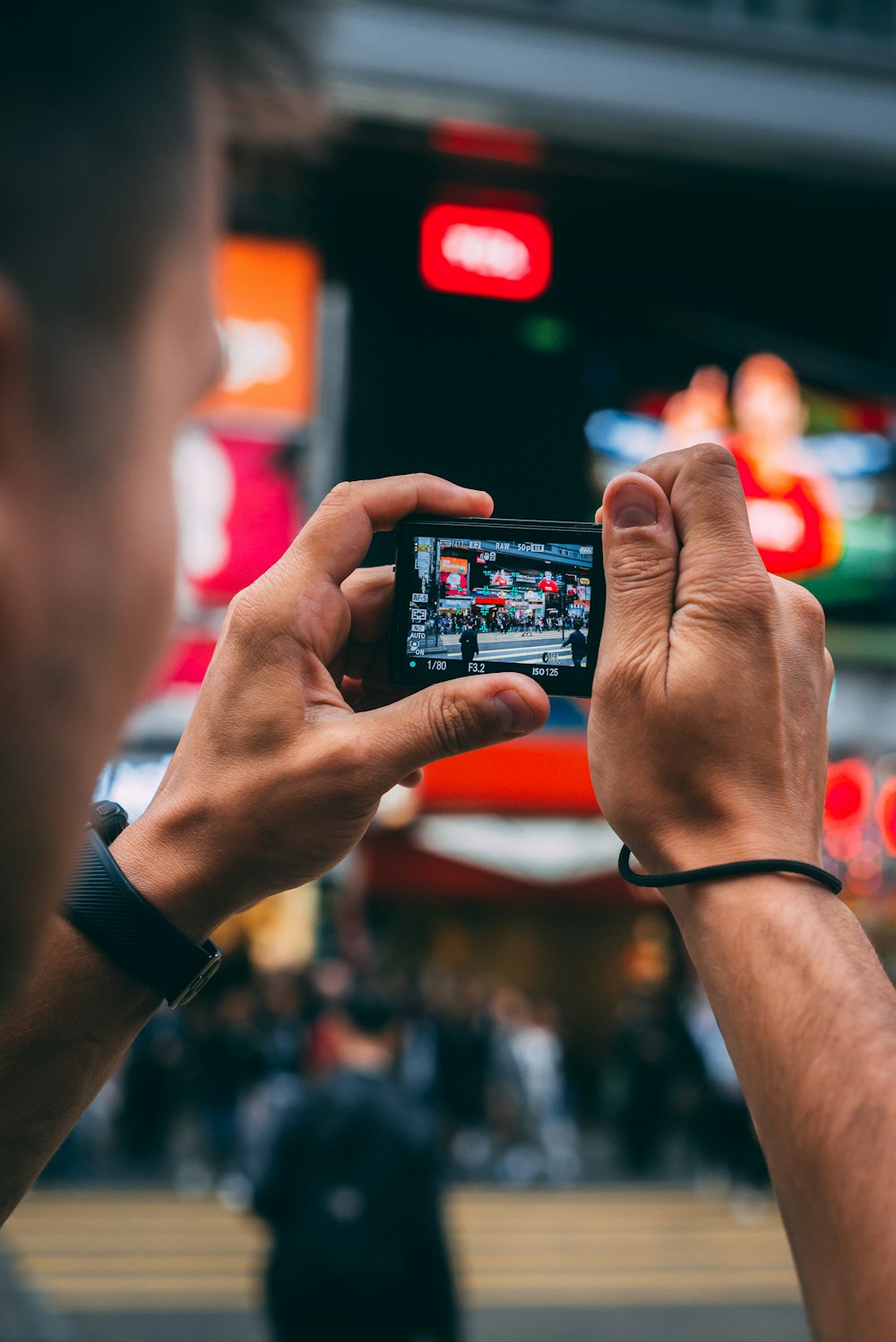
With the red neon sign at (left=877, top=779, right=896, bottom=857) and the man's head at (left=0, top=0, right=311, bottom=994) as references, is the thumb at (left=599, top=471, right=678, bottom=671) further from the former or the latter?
the red neon sign at (left=877, top=779, right=896, bottom=857)

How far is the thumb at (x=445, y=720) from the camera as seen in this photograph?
0.98 m

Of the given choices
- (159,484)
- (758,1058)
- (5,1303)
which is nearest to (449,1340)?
(5,1303)

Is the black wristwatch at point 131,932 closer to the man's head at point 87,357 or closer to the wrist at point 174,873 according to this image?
the wrist at point 174,873

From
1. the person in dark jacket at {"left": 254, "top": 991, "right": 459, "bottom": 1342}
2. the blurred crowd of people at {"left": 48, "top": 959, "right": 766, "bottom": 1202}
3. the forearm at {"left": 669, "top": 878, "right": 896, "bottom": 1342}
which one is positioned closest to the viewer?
the forearm at {"left": 669, "top": 878, "right": 896, "bottom": 1342}

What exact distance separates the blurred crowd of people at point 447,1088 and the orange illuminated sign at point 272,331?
15.2 feet

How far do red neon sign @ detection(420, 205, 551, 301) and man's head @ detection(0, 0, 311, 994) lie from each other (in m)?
9.61

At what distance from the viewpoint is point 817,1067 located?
71 centimetres

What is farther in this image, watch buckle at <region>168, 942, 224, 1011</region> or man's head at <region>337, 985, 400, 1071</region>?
man's head at <region>337, 985, 400, 1071</region>

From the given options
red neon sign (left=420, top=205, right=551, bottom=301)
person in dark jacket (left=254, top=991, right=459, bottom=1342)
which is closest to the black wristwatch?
person in dark jacket (left=254, top=991, right=459, bottom=1342)

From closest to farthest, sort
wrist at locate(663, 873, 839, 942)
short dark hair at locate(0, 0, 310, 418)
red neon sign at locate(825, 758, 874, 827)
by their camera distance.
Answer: short dark hair at locate(0, 0, 310, 418) < wrist at locate(663, 873, 839, 942) < red neon sign at locate(825, 758, 874, 827)

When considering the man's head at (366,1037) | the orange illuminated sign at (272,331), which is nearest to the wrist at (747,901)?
the man's head at (366,1037)


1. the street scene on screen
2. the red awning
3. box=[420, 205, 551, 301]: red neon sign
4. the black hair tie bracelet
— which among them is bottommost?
the red awning

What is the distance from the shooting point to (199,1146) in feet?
34.2

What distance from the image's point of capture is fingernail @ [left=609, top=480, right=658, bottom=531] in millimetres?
933
